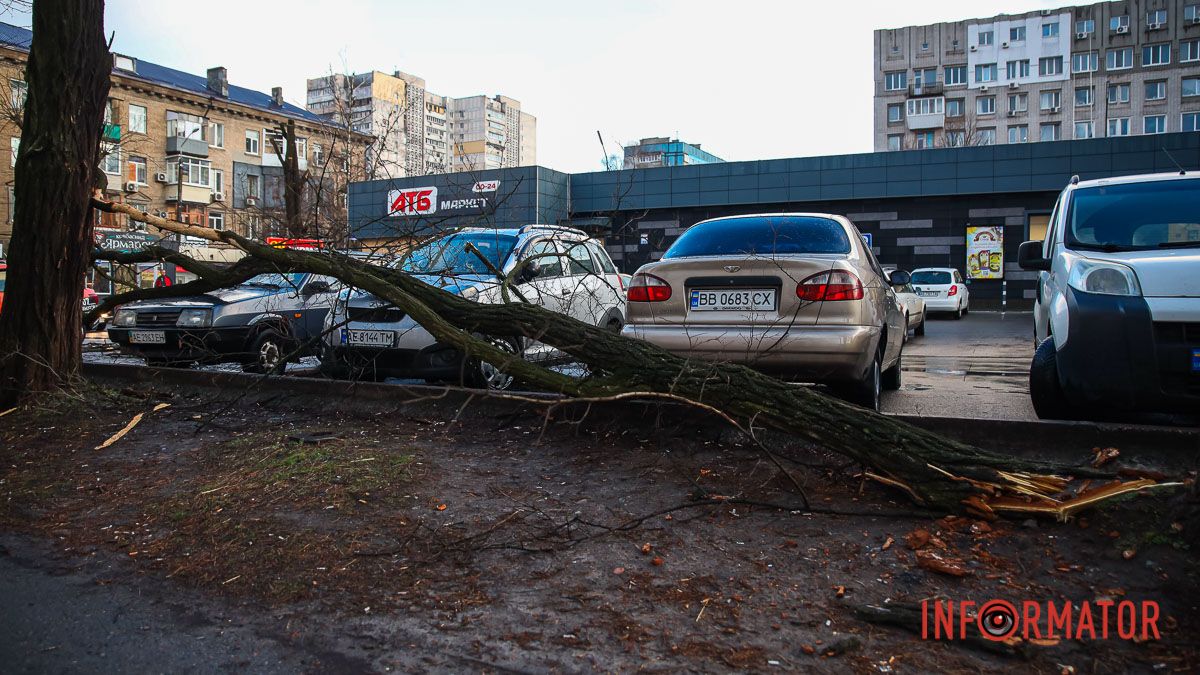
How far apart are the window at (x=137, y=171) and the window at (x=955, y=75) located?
230ft

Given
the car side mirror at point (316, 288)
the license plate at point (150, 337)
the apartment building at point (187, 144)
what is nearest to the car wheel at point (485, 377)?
the car side mirror at point (316, 288)

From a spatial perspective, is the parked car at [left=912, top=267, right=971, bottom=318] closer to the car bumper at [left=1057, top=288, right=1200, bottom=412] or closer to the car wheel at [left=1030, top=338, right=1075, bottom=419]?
the car wheel at [left=1030, top=338, right=1075, bottom=419]

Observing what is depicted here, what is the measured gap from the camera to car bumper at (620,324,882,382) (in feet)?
17.3

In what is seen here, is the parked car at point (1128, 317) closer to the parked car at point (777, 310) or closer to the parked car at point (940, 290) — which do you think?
the parked car at point (777, 310)

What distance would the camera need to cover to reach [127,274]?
8.52 metres

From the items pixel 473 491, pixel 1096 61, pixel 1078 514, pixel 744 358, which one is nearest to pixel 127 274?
pixel 473 491

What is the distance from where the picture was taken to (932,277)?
22984mm

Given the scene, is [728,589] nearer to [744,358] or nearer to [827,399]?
[827,399]

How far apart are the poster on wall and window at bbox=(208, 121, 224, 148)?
51.0m

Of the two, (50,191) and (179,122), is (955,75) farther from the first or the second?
(50,191)

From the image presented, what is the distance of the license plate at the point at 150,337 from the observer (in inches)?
394

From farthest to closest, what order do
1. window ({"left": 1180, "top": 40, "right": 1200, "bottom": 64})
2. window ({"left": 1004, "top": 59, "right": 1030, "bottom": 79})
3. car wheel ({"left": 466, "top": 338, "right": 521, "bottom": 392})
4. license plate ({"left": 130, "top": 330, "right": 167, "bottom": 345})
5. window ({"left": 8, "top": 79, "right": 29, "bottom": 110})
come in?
window ({"left": 1004, "top": 59, "right": 1030, "bottom": 79}) → window ({"left": 1180, "top": 40, "right": 1200, "bottom": 64}) → license plate ({"left": 130, "top": 330, "right": 167, "bottom": 345}) → window ({"left": 8, "top": 79, "right": 29, "bottom": 110}) → car wheel ({"left": 466, "top": 338, "right": 521, "bottom": 392})

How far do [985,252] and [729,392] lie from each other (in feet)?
91.8

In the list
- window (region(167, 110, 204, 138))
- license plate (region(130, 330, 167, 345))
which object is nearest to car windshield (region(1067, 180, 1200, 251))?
license plate (region(130, 330, 167, 345))
